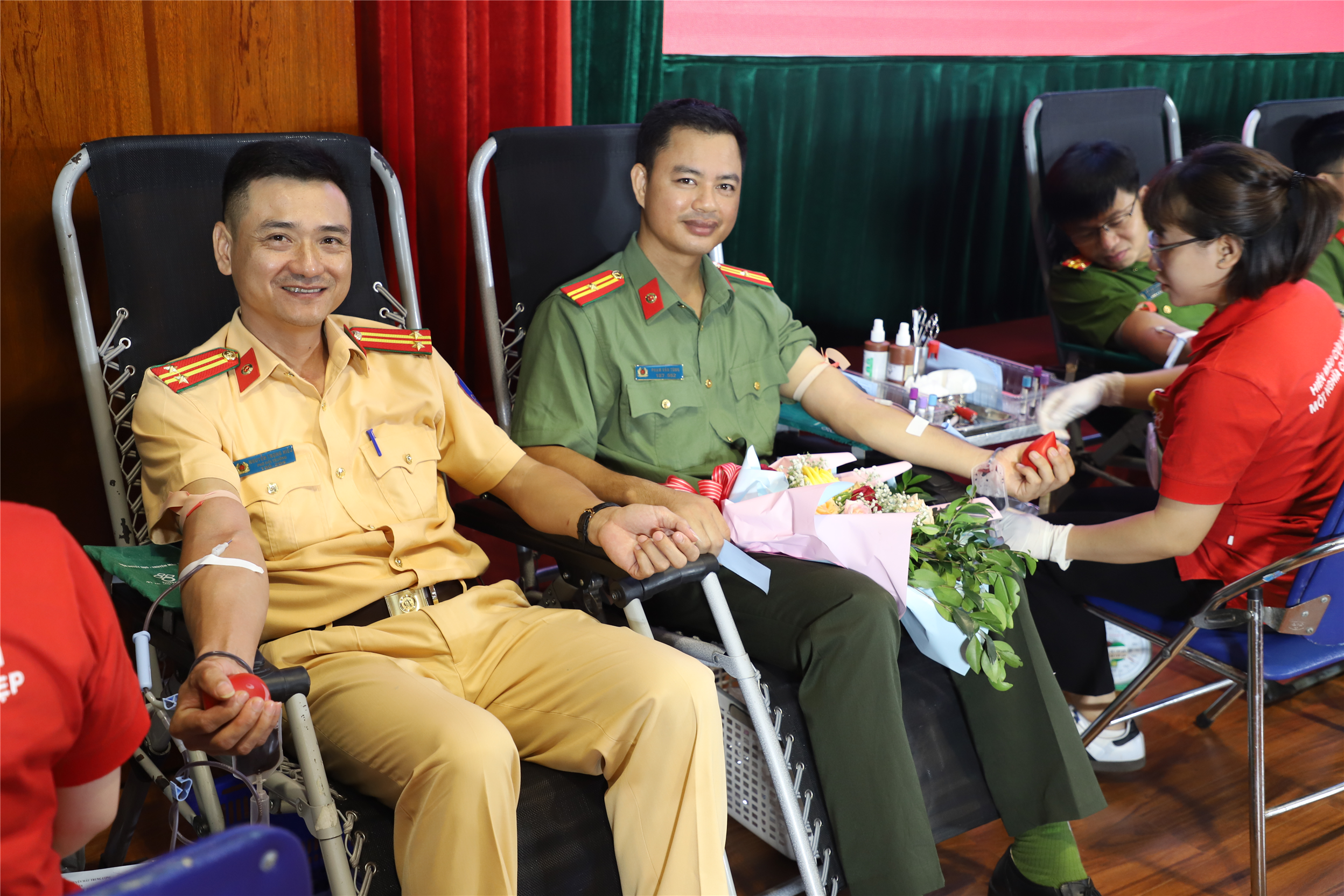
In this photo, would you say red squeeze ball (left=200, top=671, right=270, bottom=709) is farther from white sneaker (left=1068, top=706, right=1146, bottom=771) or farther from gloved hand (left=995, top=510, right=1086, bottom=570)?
white sneaker (left=1068, top=706, right=1146, bottom=771)

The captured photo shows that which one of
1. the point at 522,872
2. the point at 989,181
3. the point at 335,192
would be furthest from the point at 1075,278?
the point at 522,872

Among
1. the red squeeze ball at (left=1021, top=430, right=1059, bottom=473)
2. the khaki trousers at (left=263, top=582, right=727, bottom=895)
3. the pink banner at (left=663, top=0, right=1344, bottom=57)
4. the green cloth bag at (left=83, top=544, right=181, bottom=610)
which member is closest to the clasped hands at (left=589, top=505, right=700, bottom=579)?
the khaki trousers at (left=263, top=582, right=727, bottom=895)

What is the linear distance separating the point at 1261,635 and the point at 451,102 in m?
2.13

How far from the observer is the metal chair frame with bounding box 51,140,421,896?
60.4 inches

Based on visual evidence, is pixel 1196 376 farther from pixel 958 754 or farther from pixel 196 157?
pixel 196 157

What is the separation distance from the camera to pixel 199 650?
1552mm

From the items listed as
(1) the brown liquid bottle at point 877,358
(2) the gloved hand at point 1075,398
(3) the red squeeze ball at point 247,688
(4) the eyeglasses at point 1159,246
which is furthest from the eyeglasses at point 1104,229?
(3) the red squeeze ball at point 247,688

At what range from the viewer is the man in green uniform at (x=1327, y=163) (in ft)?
12.0

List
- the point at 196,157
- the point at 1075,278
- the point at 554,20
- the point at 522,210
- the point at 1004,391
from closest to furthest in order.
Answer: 1. the point at 196,157
2. the point at 522,210
3. the point at 1004,391
4. the point at 554,20
5. the point at 1075,278

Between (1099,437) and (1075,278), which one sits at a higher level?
(1075,278)

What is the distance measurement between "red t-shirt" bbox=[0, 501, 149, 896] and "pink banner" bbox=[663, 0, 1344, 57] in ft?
10.3

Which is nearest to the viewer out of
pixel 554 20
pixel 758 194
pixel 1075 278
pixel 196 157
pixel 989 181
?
pixel 196 157

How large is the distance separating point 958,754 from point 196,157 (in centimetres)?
174

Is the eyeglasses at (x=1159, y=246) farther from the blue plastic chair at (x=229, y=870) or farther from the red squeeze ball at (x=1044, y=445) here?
the blue plastic chair at (x=229, y=870)
